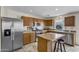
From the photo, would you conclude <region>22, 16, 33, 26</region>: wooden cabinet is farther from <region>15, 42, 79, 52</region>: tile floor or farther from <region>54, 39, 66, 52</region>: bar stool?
<region>54, 39, 66, 52</region>: bar stool

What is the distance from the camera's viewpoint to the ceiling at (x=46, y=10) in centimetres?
177

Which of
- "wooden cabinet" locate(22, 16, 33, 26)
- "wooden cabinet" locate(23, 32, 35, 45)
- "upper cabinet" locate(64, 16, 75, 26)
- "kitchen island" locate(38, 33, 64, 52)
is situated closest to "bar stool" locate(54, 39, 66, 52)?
"kitchen island" locate(38, 33, 64, 52)

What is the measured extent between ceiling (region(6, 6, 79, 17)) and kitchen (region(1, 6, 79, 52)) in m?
0.02

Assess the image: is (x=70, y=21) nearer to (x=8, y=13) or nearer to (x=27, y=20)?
(x=27, y=20)

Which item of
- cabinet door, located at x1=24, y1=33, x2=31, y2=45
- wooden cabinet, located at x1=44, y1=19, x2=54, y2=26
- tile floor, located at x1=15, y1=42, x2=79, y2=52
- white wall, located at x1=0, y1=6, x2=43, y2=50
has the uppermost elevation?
white wall, located at x1=0, y1=6, x2=43, y2=50

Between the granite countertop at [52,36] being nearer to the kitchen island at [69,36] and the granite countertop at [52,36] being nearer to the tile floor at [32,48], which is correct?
the kitchen island at [69,36]

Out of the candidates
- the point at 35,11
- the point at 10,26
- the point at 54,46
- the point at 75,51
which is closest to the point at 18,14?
the point at 35,11

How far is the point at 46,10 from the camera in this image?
1.82 metres

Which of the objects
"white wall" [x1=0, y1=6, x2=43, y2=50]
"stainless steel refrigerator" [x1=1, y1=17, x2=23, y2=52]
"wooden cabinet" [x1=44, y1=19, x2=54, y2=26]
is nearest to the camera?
"white wall" [x1=0, y1=6, x2=43, y2=50]

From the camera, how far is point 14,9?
5.75 feet

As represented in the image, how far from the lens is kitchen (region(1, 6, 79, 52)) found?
5.84 feet

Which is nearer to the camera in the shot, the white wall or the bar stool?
the white wall
